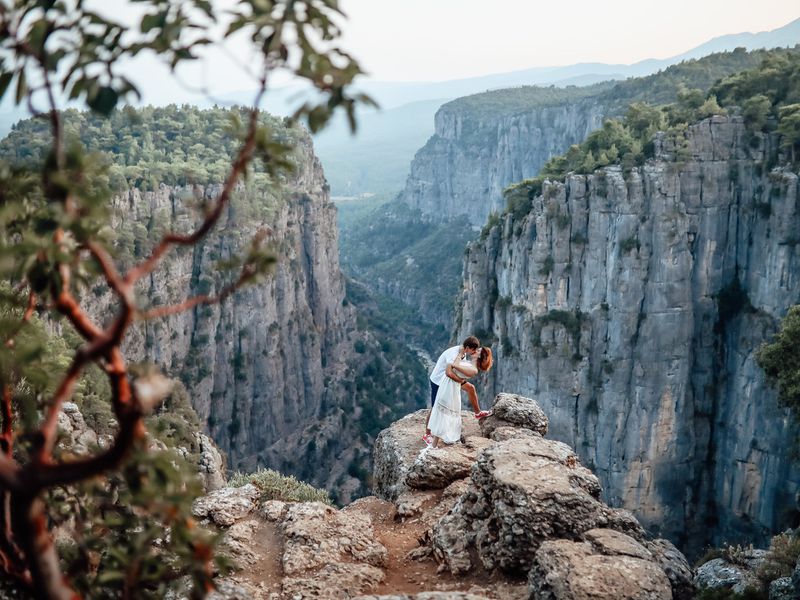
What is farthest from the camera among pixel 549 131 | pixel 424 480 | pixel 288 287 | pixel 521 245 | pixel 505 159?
pixel 505 159

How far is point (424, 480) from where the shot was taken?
965cm

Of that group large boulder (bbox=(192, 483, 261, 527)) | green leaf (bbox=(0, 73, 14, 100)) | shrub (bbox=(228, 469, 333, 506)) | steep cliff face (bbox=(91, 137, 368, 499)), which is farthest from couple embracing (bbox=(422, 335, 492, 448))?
steep cliff face (bbox=(91, 137, 368, 499))

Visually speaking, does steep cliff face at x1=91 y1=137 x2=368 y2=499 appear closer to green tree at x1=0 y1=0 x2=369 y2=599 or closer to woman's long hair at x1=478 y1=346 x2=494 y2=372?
woman's long hair at x1=478 y1=346 x2=494 y2=372

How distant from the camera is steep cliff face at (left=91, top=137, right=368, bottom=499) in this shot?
49.4m

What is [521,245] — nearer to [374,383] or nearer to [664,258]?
[664,258]

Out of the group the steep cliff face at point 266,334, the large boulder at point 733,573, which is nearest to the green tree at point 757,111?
the steep cliff face at point 266,334

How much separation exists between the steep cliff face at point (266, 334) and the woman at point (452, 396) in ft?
116

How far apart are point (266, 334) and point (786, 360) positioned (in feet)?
151

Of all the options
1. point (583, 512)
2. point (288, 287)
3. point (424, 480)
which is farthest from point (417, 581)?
point (288, 287)

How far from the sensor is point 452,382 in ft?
33.8

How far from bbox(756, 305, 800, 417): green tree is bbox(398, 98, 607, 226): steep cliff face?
204 ft

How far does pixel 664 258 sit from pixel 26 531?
3675 cm

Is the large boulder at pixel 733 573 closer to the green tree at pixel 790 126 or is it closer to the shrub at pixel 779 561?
the shrub at pixel 779 561

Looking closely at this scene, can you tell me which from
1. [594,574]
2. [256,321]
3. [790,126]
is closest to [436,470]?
[594,574]
